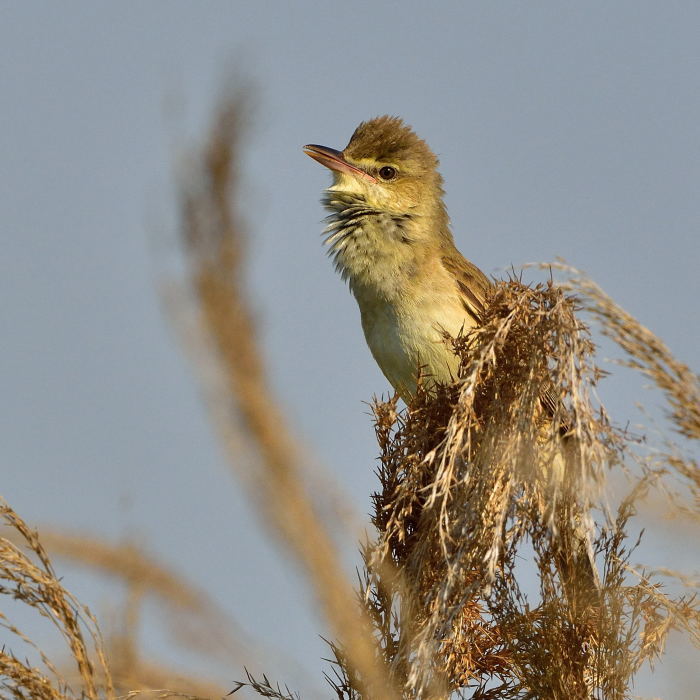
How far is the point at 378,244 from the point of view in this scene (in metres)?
5.80

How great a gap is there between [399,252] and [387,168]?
34.7 inches

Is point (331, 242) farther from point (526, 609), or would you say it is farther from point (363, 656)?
point (363, 656)

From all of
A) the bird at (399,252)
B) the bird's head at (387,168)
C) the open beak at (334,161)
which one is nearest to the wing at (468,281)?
the bird at (399,252)

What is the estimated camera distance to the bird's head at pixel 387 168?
614cm

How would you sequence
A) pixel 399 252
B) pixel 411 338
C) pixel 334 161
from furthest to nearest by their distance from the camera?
pixel 334 161, pixel 399 252, pixel 411 338

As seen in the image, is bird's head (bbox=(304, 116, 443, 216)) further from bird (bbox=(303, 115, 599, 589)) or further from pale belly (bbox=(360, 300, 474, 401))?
pale belly (bbox=(360, 300, 474, 401))

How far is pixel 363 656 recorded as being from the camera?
988 millimetres

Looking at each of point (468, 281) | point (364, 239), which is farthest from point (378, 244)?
point (468, 281)

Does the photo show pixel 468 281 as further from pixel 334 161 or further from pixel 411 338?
pixel 334 161

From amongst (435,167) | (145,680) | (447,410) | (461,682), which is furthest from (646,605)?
(435,167)

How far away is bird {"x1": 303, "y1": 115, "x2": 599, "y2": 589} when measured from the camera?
5.43 m

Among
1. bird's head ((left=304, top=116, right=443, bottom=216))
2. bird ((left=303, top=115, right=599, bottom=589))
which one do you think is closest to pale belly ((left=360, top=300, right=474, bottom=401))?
bird ((left=303, top=115, right=599, bottom=589))

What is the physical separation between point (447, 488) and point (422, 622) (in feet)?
1.39

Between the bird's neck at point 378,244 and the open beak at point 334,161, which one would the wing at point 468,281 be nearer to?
the bird's neck at point 378,244
